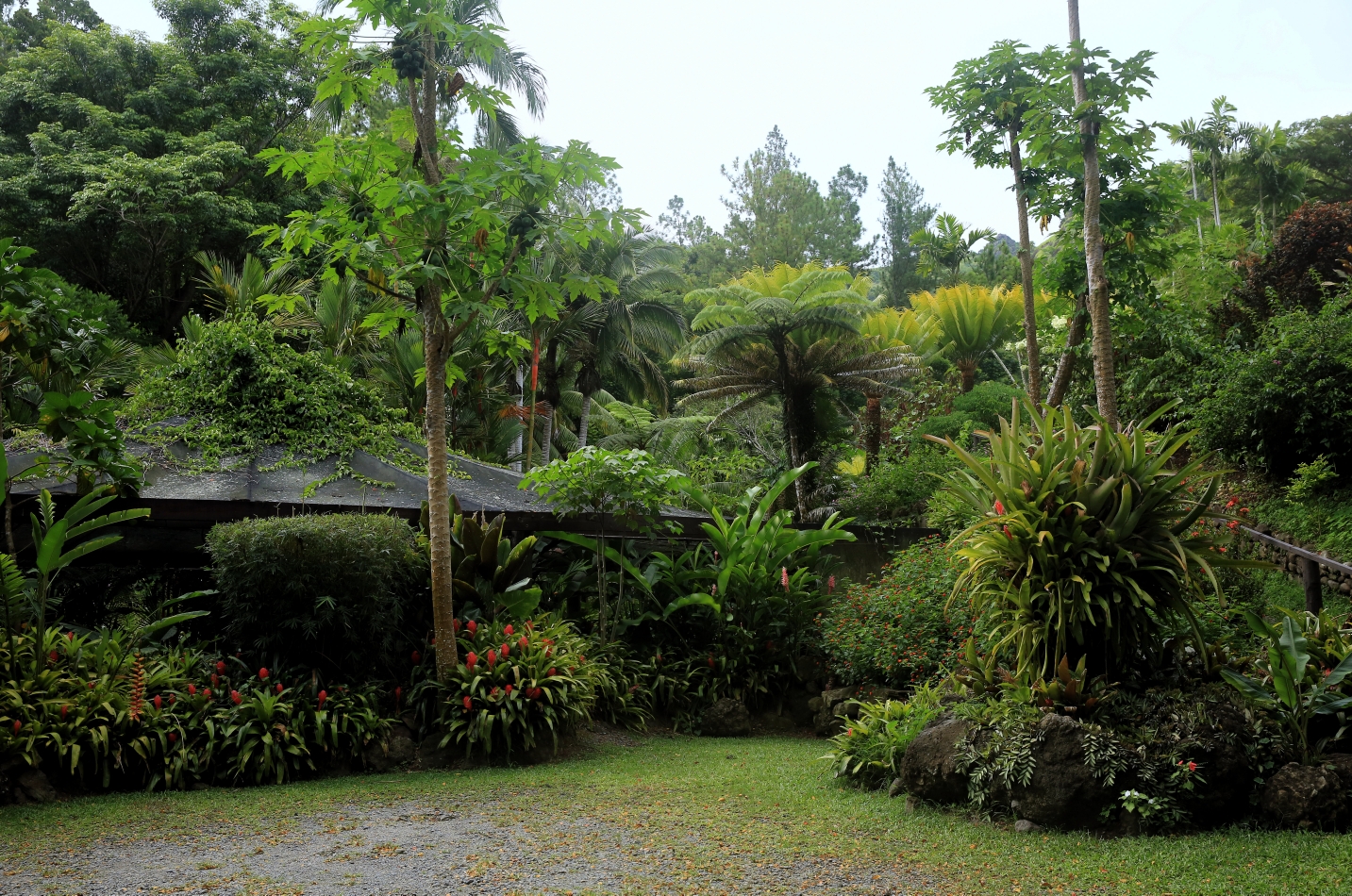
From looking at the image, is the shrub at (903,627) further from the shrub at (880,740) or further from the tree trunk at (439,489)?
the tree trunk at (439,489)

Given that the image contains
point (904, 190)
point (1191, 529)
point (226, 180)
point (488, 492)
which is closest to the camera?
point (1191, 529)

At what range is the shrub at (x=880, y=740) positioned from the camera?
5672 millimetres

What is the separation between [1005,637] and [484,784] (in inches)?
137

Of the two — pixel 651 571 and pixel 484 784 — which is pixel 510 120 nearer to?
pixel 651 571

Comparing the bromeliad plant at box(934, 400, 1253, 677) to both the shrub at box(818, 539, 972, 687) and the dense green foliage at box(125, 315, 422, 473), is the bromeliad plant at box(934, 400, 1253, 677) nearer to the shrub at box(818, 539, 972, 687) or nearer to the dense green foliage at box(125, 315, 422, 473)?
the shrub at box(818, 539, 972, 687)

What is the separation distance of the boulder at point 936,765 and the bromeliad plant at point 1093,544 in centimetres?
60

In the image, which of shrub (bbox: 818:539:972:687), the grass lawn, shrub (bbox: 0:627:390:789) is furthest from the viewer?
shrub (bbox: 818:539:972:687)

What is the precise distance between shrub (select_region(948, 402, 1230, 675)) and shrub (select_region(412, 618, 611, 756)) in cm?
341

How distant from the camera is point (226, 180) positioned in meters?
20.4

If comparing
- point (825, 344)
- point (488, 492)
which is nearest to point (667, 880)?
point (488, 492)

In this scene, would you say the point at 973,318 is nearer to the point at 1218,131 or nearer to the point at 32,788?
the point at 1218,131

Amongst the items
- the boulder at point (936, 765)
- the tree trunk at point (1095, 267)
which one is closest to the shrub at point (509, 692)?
the boulder at point (936, 765)

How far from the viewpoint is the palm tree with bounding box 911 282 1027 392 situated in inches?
805

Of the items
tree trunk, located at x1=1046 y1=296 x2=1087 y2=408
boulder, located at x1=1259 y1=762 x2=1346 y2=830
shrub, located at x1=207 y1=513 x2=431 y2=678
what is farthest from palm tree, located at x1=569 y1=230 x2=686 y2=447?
boulder, located at x1=1259 y1=762 x2=1346 y2=830
